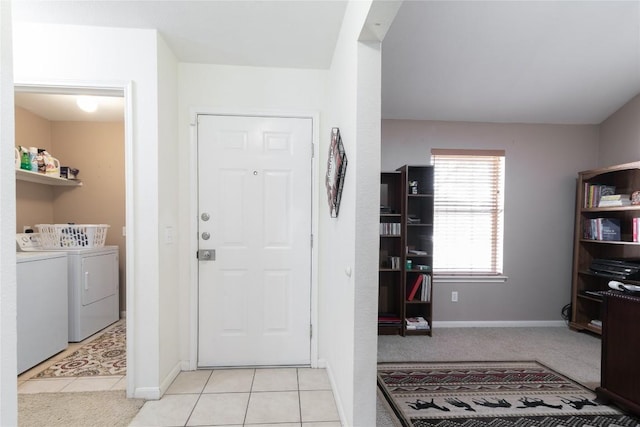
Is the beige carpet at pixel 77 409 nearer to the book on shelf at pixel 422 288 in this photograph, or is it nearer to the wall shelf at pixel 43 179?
the wall shelf at pixel 43 179

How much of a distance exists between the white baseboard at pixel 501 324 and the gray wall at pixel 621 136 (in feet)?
6.31

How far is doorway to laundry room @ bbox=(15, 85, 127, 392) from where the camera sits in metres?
2.43

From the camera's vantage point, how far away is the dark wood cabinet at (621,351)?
189cm

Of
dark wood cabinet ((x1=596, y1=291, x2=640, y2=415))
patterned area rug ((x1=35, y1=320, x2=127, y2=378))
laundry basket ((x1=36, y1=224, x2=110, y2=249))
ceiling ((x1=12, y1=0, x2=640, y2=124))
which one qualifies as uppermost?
ceiling ((x1=12, y1=0, x2=640, y2=124))

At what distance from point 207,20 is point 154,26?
1.26ft

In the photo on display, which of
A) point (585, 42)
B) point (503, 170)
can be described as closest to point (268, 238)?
point (503, 170)

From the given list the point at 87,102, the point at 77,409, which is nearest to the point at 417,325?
the point at 77,409

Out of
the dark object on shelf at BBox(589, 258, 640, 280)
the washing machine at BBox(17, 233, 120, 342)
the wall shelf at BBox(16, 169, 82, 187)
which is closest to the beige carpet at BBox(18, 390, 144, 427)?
the washing machine at BBox(17, 233, 120, 342)

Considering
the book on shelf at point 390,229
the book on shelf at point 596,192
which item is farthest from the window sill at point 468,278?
the book on shelf at point 596,192

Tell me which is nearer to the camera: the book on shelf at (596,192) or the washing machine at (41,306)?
the washing machine at (41,306)

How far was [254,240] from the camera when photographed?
251cm

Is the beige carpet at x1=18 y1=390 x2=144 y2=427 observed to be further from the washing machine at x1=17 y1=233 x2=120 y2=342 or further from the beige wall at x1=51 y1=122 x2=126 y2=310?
the beige wall at x1=51 y1=122 x2=126 y2=310

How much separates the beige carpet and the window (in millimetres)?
3122

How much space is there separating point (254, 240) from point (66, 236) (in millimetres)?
2089
